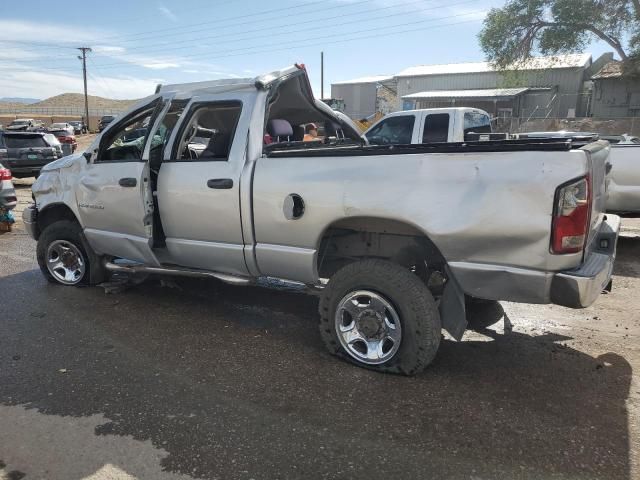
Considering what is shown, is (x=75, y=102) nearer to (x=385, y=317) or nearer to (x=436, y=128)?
(x=436, y=128)

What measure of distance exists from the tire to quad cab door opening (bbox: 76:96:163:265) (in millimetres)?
1977

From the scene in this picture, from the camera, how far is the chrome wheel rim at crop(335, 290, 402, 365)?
11.8 feet

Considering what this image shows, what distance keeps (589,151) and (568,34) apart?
111ft

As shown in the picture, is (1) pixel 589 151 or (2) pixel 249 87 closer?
(1) pixel 589 151

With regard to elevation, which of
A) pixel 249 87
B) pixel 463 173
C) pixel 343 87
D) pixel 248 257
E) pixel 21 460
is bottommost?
pixel 21 460

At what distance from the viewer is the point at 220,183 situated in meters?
4.17

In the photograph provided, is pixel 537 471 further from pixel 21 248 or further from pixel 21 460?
pixel 21 248

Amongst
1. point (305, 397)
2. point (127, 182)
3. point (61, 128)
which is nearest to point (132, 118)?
point (127, 182)

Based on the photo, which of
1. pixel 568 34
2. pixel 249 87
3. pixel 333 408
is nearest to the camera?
pixel 333 408

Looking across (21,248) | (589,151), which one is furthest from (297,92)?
(21,248)

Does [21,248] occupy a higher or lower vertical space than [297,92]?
lower

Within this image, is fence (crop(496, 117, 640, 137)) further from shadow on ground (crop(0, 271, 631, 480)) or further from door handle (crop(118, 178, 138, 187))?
door handle (crop(118, 178, 138, 187))

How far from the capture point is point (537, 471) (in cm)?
263

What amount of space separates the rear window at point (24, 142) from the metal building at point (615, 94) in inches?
1275
